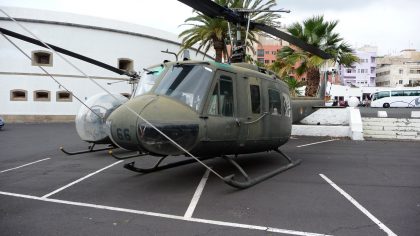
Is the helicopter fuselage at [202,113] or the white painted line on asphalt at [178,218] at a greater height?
the helicopter fuselage at [202,113]

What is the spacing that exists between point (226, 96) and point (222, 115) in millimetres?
438

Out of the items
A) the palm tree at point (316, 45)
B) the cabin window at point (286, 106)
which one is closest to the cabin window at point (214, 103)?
the cabin window at point (286, 106)

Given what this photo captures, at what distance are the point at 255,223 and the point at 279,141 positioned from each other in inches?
174

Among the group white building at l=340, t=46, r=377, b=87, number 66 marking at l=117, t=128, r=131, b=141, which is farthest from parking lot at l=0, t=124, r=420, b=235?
white building at l=340, t=46, r=377, b=87

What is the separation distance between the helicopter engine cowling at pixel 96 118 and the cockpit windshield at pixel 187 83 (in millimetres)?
5325

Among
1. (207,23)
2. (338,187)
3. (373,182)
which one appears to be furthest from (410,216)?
(207,23)

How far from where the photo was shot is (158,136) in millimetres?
5789

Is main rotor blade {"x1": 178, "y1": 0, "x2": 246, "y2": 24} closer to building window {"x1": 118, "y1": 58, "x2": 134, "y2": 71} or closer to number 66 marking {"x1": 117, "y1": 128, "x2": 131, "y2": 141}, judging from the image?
number 66 marking {"x1": 117, "y1": 128, "x2": 131, "y2": 141}

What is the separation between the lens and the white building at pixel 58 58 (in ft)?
105

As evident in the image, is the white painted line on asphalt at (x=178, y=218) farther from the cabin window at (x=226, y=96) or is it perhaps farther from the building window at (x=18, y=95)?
the building window at (x=18, y=95)

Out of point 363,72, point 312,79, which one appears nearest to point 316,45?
point 312,79

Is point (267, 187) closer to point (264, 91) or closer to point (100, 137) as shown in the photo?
point (264, 91)

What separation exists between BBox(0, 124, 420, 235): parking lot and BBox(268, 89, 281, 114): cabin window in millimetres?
1497

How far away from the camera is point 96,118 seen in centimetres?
1165
